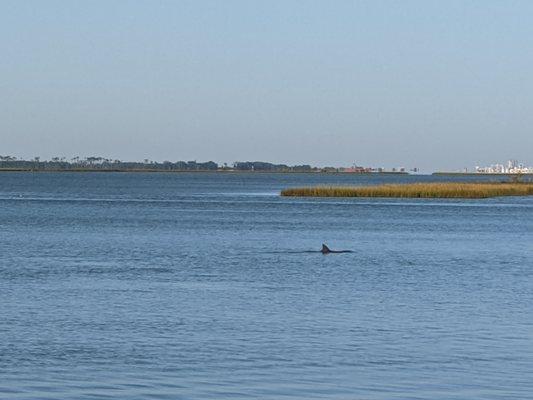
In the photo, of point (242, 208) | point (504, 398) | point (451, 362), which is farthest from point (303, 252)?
point (242, 208)

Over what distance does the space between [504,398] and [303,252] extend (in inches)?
1164

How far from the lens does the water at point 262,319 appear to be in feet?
57.8

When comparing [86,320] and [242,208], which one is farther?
[242,208]

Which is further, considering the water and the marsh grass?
the marsh grass

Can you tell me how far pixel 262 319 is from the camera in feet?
79.7

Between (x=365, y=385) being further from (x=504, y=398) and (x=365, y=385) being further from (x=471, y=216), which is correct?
(x=471, y=216)

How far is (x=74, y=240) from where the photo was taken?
170ft

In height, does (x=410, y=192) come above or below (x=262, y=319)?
above

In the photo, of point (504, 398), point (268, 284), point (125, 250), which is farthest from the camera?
point (125, 250)

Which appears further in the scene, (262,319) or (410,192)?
(410,192)

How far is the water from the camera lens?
17609 mm

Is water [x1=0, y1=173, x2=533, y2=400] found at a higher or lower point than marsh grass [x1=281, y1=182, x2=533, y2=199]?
lower

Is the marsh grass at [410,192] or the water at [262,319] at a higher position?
the marsh grass at [410,192]

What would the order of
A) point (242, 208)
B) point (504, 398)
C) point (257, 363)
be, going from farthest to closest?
point (242, 208)
point (257, 363)
point (504, 398)
